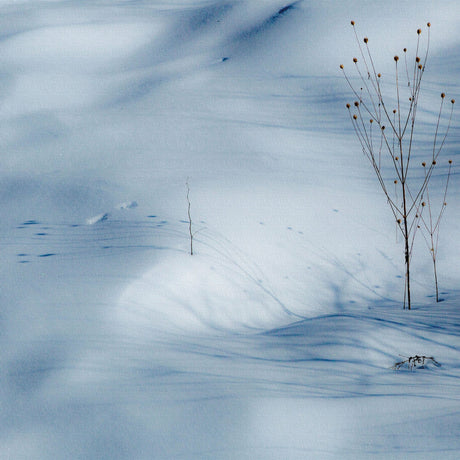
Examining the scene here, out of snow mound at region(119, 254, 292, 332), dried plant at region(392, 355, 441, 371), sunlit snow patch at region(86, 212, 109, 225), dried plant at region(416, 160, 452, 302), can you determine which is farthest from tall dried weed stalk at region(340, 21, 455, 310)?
sunlit snow patch at region(86, 212, 109, 225)

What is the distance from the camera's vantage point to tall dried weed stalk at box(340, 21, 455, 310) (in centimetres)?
286

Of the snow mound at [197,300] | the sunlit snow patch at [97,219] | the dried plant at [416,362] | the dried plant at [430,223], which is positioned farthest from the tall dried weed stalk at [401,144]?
the sunlit snow patch at [97,219]

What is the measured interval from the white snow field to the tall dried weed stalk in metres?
0.07

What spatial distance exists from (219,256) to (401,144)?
4.98 feet

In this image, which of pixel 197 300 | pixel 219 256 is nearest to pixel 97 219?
pixel 219 256

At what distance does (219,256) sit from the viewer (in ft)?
8.43

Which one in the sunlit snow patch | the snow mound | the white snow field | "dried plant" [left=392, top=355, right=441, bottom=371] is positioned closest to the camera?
the white snow field

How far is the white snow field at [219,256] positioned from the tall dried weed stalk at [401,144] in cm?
7

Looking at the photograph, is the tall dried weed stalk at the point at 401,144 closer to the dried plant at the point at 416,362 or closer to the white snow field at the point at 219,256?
the white snow field at the point at 219,256

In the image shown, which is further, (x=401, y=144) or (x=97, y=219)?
(x=401, y=144)

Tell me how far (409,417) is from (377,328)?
1.63 feet

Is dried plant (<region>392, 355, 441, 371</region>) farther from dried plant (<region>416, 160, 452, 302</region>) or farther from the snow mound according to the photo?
dried plant (<region>416, 160, 452, 302</region>)

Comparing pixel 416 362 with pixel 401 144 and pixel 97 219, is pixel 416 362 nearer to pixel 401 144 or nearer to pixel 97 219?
pixel 97 219

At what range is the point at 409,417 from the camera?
157cm
